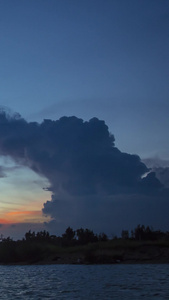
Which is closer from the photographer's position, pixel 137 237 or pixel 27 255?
pixel 27 255

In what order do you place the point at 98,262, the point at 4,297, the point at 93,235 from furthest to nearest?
the point at 93,235 → the point at 98,262 → the point at 4,297

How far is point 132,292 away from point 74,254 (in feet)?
333

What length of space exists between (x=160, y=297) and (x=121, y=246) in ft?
321

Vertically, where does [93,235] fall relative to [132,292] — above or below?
above

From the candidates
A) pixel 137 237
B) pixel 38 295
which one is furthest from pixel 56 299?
pixel 137 237

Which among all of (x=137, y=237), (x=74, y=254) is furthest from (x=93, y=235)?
(x=74, y=254)

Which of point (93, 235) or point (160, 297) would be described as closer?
point (160, 297)

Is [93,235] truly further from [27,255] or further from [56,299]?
[56,299]

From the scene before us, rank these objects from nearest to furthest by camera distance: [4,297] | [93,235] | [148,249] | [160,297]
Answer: [160,297] → [4,297] → [148,249] → [93,235]

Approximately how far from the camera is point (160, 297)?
107 ft

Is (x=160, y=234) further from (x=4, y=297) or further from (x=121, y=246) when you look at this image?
(x=4, y=297)

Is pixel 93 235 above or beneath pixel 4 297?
above

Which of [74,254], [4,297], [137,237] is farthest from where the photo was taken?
[137,237]

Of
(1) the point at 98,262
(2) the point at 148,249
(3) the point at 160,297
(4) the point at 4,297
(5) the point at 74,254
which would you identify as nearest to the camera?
(3) the point at 160,297
